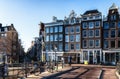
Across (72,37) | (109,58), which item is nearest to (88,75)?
(109,58)

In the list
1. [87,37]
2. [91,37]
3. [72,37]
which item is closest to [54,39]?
[72,37]

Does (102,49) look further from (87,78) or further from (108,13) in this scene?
(87,78)

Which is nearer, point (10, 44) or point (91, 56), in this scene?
point (91, 56)

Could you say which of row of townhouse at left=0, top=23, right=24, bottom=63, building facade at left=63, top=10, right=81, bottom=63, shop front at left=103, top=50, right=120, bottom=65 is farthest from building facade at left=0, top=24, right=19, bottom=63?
shop front at left=103, top=50, right=120, bottom=65

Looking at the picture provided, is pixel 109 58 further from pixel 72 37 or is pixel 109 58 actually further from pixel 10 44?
pixel 10 44

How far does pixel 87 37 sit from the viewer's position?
63.2 metres

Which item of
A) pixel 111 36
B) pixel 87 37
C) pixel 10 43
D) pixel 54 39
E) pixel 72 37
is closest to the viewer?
pixel 111 36

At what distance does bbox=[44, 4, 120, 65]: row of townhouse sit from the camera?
5978 cm

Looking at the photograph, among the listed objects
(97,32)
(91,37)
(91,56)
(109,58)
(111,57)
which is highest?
(97,32)

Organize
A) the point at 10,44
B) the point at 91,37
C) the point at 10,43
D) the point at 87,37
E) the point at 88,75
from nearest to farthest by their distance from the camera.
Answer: the point at 88,75 < the point at 91,37 < the point at 87,37 < the point at 10,44 < the point at 10,43

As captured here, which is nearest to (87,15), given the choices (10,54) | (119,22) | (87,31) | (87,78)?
→ (87,31)

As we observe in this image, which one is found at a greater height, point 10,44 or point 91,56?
point 10,44

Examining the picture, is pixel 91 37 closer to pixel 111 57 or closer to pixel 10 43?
pixel 111 57

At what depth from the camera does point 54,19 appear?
237 feet
